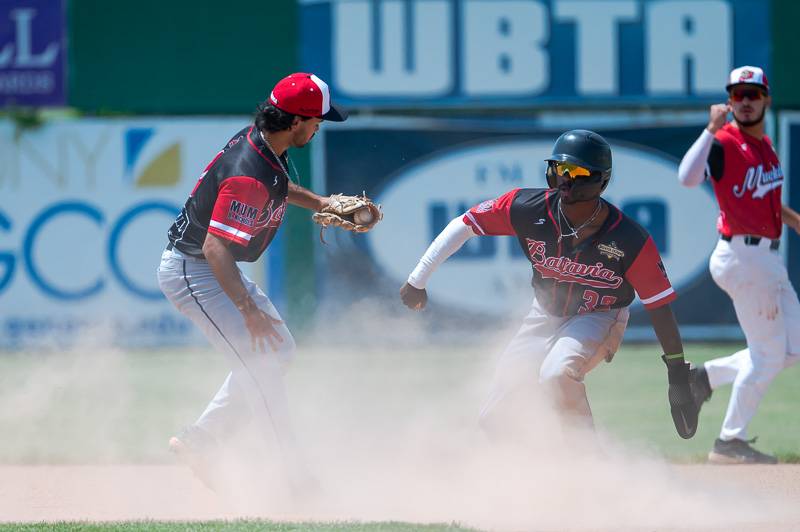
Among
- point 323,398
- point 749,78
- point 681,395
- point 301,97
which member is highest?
point 749,78

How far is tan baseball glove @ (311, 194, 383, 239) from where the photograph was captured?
6.04 m

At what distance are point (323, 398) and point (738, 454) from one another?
343 centimetres

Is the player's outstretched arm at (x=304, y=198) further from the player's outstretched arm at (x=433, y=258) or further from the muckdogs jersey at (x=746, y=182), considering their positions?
the muckdogs jersey at (x=746, y=182)

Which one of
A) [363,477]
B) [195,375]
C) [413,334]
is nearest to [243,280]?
[363,477]

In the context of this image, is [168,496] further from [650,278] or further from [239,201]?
[650,278]

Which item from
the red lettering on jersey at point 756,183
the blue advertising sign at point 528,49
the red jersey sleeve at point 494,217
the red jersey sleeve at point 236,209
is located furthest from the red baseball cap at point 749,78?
the blue advertising sign at point 528,49

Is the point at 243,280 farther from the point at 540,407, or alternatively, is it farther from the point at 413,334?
the point at 413,334

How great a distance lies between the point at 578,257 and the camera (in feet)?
18.7

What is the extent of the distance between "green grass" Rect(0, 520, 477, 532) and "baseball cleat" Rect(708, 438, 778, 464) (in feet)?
7.60

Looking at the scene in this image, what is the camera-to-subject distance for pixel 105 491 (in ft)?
19.9

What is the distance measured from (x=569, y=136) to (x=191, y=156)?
682 cm

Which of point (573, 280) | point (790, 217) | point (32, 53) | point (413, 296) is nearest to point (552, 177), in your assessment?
point (573, 280)

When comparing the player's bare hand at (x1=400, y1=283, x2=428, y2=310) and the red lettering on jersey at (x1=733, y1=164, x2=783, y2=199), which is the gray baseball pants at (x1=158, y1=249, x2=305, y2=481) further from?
the red lettering on jersey at (x1=733, y1=164, x2=783, y2=199)

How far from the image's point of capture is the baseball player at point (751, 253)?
6656mm
